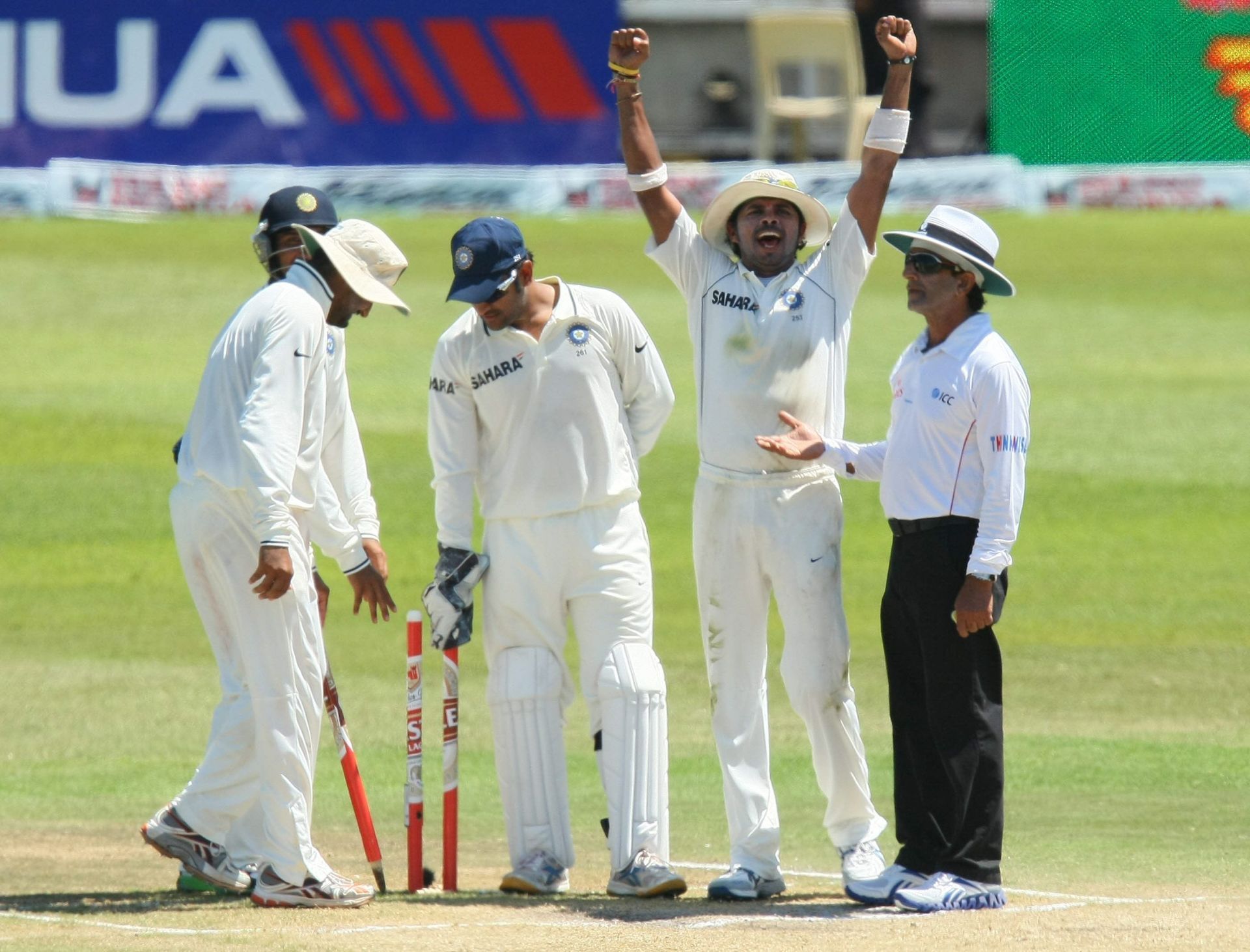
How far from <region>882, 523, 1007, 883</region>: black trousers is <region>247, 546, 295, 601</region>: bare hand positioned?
6.22 ft

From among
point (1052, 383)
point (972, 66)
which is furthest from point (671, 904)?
point (972, 66)

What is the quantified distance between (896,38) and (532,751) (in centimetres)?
275

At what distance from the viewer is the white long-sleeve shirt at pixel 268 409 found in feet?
20.2

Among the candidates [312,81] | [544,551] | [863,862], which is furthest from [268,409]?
[312,81]

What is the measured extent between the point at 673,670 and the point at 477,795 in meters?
2.59

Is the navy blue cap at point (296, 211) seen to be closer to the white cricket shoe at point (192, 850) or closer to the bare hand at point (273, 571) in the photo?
the bare hand at point (273, 571)

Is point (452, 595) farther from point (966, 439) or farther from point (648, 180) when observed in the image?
point (966, 439)

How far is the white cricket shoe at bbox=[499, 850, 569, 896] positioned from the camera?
6.61 m

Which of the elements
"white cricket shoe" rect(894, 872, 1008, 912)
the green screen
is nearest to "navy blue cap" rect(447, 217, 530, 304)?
"white cricket shoe" rect(894, 872, 1008, 912)

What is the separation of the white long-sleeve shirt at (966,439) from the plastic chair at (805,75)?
74.0 ft

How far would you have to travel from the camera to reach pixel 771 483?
6715mm

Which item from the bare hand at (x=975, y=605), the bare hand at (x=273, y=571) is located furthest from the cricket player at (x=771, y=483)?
the bare hand at (x=273, y=571)

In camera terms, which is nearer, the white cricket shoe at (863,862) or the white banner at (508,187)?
the white cricket shoe at (863,862)

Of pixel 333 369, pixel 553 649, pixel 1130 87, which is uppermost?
pixel 1130 87
